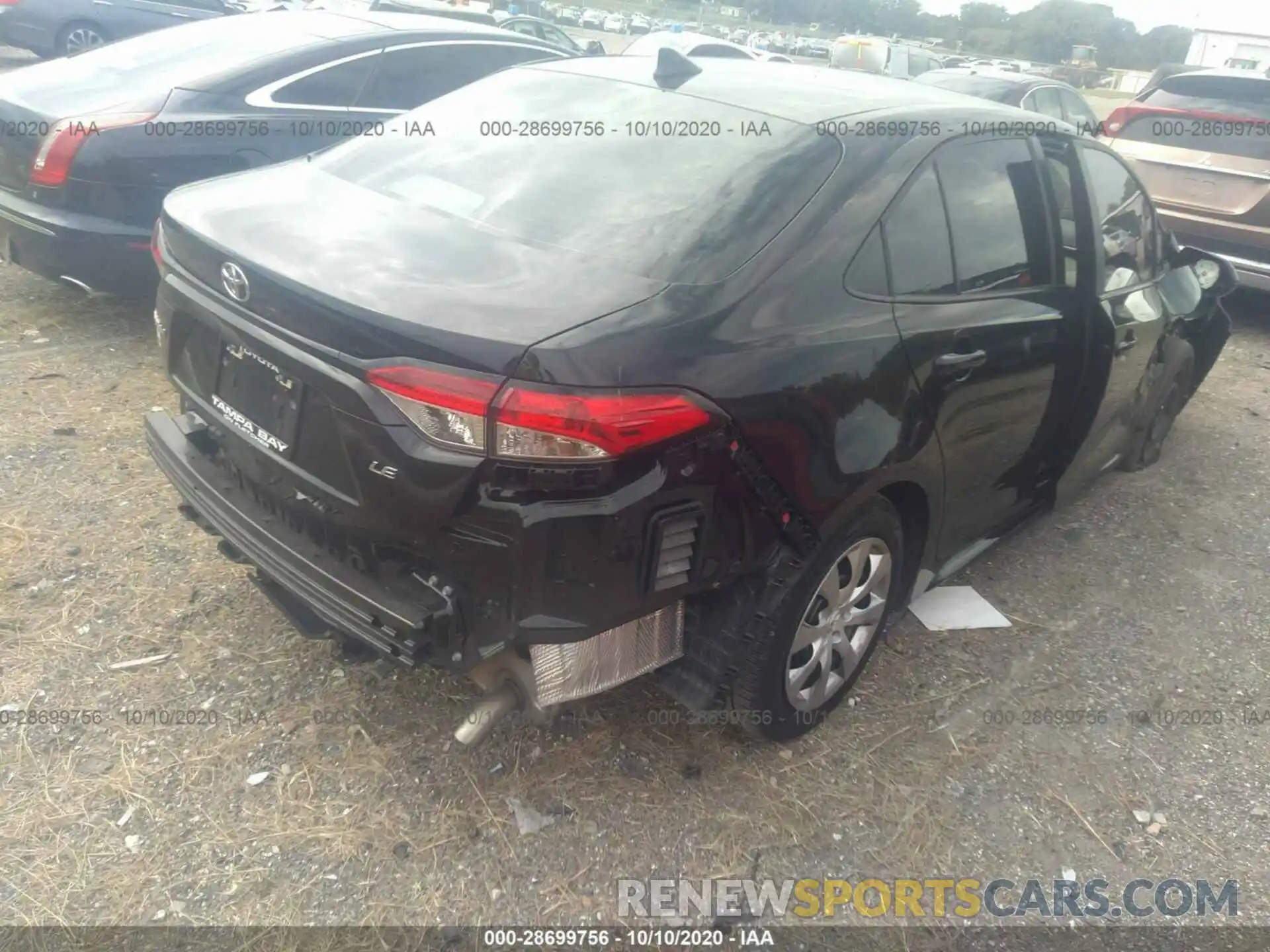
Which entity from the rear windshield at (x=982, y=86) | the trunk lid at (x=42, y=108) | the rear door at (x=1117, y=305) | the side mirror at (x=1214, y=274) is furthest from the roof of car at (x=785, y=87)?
the rear windshield at (x=982, y=86)

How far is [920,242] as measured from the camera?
2.54 metres

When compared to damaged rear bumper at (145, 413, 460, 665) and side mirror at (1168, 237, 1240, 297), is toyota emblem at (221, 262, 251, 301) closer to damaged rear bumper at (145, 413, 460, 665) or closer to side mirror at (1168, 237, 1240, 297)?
damaged rear bumper at (145, 413, 460, 665)

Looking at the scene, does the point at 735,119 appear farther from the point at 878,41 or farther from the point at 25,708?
the point at 878,41

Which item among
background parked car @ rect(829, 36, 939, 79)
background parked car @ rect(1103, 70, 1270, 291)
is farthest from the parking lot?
background parked car @ rect(829, 36, 939, 79)

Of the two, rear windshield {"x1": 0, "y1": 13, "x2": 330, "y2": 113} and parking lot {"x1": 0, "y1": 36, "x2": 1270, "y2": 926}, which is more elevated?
rear windshield {"x1": 0, "y1": 13, "x2": 330, "y2": 113}

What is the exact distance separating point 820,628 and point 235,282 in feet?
5.76

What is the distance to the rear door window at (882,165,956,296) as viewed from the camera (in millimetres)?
2455

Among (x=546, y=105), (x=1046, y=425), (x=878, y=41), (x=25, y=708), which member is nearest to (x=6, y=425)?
(x=25, y=708)

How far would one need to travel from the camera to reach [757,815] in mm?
2514

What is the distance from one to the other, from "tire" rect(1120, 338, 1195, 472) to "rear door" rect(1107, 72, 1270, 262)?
2.55 metres

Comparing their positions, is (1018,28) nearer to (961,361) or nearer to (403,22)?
(403,22)

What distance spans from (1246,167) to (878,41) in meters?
16.0

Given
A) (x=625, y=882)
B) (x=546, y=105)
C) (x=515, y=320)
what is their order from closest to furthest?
(x=515, y=320), (x=625, y=882), (x=546, y=105)

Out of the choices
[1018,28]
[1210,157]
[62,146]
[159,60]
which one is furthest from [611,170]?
[1018,28]
